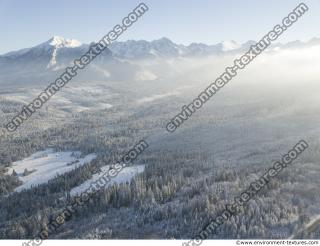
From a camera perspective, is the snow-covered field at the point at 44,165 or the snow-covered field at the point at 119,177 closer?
the snow-covered field at the point at 119,177

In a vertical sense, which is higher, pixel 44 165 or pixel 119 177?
pixel 44 165

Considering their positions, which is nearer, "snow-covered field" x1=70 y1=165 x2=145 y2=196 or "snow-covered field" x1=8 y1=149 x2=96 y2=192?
"snow-covered field" x1=70 y1=165 x2=145 y2=196

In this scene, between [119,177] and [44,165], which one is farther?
[44,165]

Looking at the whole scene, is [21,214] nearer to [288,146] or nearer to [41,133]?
[288,146]
